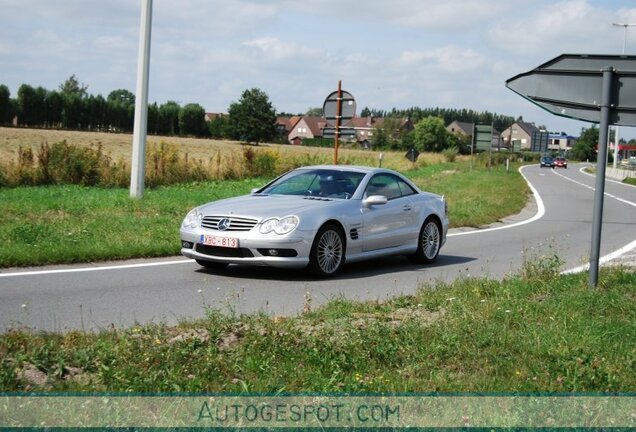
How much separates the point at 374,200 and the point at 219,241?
2297mm

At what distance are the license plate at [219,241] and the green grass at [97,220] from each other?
184 centimetres

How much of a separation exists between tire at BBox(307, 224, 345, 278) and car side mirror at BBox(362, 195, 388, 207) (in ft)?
2.34

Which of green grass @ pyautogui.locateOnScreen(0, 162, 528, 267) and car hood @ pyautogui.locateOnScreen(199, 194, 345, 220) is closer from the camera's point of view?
car hood @ pyautogui.locateOnScreen(199, 194, 345, 220)

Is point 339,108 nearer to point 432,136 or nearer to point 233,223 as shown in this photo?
point 233,223

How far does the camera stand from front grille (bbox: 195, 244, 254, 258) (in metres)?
10.7

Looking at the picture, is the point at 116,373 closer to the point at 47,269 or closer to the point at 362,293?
the point at 362,293

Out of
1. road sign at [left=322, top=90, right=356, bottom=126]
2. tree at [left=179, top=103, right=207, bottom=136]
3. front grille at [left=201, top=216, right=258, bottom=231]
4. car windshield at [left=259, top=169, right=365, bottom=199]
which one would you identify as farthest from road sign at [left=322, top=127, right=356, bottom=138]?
tree at [left=179, top=103, right=207, bottom=136]

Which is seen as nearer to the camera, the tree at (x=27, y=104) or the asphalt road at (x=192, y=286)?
the asphalt road at (x=192, y=286)

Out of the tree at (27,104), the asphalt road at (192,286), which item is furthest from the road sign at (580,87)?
the tree at (27,104)

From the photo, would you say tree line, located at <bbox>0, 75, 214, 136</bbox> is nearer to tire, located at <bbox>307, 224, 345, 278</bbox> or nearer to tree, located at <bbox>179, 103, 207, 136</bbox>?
tree, located at <bbox>179, 103, 207, 136</bbox>

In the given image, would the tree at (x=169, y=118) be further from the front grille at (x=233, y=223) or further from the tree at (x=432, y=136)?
the front grille at (x=233, y=223)

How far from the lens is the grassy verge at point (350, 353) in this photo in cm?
513

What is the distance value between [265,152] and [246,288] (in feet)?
74.0

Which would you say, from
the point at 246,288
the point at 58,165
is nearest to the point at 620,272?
the point at 246,288
